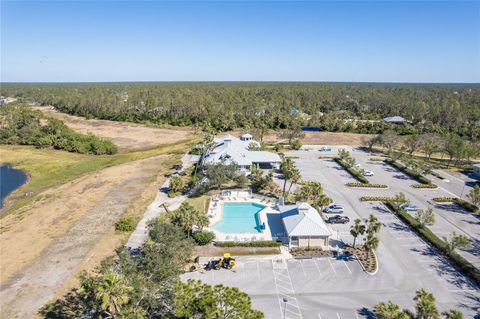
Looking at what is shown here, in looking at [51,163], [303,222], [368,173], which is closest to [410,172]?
[368,173]

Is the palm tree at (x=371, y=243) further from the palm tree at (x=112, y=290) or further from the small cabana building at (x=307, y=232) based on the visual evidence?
the palm tree at (x=112, y=290)

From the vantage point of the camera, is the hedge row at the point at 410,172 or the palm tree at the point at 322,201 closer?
the palm tree at the point at 322,201

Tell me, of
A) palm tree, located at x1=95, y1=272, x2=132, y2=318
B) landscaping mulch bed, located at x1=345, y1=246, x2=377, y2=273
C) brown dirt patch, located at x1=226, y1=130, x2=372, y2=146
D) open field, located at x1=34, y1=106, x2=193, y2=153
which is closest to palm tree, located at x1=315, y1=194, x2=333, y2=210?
landscaping mulch bed, located at x1=345, y1=246, x2=377, y2=273

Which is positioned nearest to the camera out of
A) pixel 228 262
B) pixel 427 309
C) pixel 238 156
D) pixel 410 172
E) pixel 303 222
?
pixel 427 309

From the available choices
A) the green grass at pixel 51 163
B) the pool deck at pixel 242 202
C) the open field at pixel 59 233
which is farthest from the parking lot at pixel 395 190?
the green grass at pixel 51 163

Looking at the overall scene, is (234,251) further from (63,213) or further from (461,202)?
(461,202)

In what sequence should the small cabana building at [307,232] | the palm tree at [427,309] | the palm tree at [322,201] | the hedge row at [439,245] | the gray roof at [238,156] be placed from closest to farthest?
the palm tree at [427,309] → the hedge row at [439,245] → the small cabana building at [307,232] → the palm tree at [322,201] → the gray roof at [238,156]
